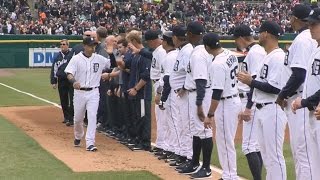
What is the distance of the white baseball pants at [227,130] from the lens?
7883 mm

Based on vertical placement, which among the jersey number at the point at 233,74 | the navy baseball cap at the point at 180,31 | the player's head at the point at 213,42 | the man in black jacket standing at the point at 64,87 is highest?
the navy baseball cap at the point at 180,31

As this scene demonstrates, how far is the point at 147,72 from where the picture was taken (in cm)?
1114

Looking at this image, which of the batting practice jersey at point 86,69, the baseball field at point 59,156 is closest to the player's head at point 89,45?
the batting practice jersey at point 86,69

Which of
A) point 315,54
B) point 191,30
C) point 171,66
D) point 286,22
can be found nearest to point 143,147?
point 171,66

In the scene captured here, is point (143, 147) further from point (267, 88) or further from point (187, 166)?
point (267, 88)

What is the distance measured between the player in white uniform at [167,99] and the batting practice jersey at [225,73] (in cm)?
188

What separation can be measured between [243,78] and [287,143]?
210 inches

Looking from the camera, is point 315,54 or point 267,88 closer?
point 315,54

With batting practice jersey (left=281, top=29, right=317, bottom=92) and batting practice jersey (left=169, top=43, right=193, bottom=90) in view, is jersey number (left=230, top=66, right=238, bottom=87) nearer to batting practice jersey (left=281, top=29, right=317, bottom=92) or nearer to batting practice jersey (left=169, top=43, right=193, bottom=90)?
batting practice jersey (left=169, top=43, right=193, bottom=90)

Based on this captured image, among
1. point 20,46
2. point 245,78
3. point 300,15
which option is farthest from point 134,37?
point 20,46

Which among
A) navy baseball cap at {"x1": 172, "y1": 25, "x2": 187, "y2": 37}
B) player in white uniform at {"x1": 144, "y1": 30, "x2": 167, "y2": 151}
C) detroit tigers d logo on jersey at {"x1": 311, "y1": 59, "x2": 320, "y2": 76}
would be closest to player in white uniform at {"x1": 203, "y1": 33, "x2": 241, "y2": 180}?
navy baseball cap at {"x1": 172, "y1": 25, "x2": 187, "y2": 37}

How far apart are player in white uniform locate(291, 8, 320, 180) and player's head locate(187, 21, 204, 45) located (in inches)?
119

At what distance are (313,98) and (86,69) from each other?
6171 millimetres

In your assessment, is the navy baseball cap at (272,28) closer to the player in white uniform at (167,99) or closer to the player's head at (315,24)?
the player's head at (315,24)
